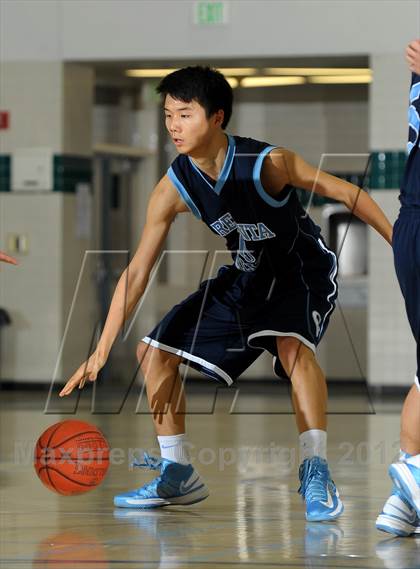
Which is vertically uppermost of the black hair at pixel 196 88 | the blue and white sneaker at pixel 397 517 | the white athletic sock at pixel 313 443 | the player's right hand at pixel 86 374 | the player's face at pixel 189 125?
the black hair at pixel 196 88

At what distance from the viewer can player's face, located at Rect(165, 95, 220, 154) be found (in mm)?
3768

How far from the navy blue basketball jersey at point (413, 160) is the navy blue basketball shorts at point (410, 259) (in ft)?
0.12

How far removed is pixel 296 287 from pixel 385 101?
17.4 ft

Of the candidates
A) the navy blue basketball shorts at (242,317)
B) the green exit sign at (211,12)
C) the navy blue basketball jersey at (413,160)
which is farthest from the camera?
the green exit sign at (211,12)

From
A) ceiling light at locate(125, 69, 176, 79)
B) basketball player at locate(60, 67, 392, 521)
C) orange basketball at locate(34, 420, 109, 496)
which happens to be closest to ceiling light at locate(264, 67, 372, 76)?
ceiling light at locate(125, 69, 176, 79)

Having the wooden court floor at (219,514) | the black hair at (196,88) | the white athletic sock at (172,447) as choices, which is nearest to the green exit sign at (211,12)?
the wooden court floor at (219,514)

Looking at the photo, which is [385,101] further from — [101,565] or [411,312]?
[101,565]

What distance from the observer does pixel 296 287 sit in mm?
4035

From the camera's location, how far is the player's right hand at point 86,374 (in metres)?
3.41

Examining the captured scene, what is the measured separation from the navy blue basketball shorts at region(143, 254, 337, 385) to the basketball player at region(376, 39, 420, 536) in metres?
0.63

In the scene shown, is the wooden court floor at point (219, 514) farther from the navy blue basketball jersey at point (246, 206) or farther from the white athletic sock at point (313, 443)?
the navy blue basketball jersey at point (246, 206)

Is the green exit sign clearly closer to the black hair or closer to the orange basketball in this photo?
the black hair

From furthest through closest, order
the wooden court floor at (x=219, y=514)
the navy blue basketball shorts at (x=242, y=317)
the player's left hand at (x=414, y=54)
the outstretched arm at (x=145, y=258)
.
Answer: the navy blue basketball shorts at (x=242, y=317) → the outstretched arm at (x=145, y=258) → the player's left hand at (x=414, y=54) → the wooden court floor at (x=219, y=514)

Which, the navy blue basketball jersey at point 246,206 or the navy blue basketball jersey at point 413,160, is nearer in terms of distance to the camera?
the navy blue basketball jersey at point 413,160
